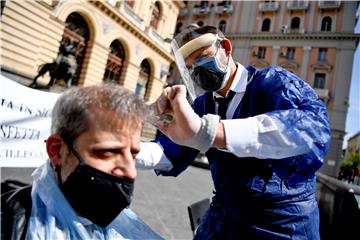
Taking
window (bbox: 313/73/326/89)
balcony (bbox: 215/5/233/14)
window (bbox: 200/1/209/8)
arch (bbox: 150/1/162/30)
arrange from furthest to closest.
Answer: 1. window (bbox: 200/1/209/8)
2. balcony (bbox: 215/5/233/14)
3. window (bbox: 313/73/326/89)
4. arch (bbox: 150/1/162/30)

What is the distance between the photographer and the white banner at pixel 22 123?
2.92m

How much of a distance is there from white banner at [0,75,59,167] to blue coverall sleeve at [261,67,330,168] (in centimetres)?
248

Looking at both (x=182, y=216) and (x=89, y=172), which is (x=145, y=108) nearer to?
(x=89, y=172)

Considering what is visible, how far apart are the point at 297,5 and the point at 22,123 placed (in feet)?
98.7

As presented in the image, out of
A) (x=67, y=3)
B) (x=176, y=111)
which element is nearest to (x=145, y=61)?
(x=67, y=3)

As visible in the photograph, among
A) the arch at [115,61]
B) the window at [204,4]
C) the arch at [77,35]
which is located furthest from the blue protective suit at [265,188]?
the window at [204,4]

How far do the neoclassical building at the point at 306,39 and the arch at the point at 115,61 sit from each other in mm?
13128

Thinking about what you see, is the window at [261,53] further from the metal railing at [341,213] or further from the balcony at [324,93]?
the metal railing at [341,213]

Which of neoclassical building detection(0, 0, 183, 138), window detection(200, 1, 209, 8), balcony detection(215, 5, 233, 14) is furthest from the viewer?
window detection(200, 1, 209, 8)

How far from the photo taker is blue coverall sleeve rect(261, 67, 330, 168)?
94cm

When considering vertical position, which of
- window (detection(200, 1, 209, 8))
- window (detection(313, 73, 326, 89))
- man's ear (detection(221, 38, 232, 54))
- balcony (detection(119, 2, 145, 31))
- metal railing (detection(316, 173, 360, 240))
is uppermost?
window (detection(200, 1, 209, 8))

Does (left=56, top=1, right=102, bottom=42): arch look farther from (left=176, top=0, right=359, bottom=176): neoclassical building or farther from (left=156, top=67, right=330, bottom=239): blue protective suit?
(left=176, top=0, right=359, bottom=176): neoclassical building

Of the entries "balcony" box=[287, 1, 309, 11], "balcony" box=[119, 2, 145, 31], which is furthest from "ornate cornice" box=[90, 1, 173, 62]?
"balcony" box=[287, 1, 309, 11]

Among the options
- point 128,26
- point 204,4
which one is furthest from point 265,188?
point 204,4
